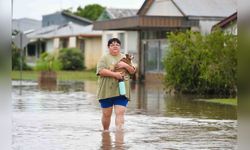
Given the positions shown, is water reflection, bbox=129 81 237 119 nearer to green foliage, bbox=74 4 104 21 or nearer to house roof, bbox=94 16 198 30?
house roof, bbox=94 16 198 30

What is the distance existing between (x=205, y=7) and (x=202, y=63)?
11.5 meters

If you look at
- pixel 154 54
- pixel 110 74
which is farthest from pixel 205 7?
pixel 110 74

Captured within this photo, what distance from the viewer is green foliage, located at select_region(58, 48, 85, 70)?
5400cm

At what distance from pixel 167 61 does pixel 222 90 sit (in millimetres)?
2949

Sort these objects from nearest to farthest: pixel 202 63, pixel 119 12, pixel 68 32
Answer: pixel 202 63 → pixel 119 12 → pixel 68 32

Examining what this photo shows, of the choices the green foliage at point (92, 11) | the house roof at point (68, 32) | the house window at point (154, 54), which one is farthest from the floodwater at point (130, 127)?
the green foliage at point (92, 11)

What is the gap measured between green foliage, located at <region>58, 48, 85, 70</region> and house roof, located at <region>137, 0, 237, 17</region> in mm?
19939

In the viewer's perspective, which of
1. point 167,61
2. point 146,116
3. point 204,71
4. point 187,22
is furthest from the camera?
point 187,22

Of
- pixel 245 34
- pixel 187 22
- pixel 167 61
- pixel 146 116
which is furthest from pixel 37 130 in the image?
pixel 187 22

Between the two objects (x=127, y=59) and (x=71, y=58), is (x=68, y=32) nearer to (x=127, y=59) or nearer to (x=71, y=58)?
(x=71, y=58)

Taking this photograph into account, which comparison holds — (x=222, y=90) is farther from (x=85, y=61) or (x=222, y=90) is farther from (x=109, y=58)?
(x=85, y=61)

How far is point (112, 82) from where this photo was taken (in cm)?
1131

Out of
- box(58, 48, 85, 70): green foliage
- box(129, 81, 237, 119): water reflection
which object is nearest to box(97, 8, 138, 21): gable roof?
box(58, 48, 85, 70): green foliage

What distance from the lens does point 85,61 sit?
55875mm
